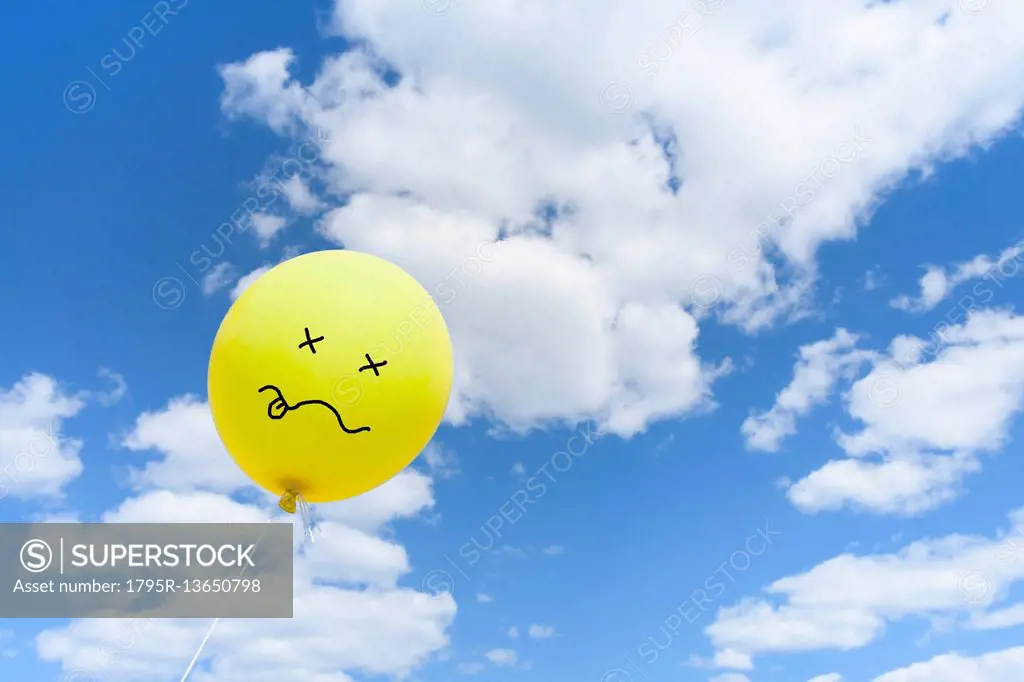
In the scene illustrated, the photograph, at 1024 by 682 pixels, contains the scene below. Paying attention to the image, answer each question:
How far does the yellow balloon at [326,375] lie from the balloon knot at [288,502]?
11 millimetres

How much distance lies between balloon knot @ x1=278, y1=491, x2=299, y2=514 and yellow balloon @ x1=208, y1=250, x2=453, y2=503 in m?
0.01

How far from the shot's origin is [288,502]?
8.10 m

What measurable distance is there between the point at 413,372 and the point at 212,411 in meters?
2.23

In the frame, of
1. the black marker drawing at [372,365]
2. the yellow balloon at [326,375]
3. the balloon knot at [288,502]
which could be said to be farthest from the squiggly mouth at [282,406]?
the balloon knot at [288,502]

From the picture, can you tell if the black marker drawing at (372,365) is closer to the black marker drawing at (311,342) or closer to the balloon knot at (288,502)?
the black marker drawing at (311,342)

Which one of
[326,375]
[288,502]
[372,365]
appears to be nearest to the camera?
[326,375]

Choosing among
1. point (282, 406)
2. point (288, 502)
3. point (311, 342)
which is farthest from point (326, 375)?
point (288, 502)

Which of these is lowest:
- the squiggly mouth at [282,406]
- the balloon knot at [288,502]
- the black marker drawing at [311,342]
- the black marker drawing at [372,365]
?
the balloon knot at [288,502]

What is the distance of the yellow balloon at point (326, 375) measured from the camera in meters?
7.47

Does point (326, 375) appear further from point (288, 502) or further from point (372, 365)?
point (288, 502)

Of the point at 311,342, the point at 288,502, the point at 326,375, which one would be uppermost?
the point at 311,342

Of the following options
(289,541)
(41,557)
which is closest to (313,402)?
(289,541)

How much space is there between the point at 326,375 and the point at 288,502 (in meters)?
1.53

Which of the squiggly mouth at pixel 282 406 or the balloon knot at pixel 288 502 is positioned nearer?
the squiggly mouth at pixel 282 406
